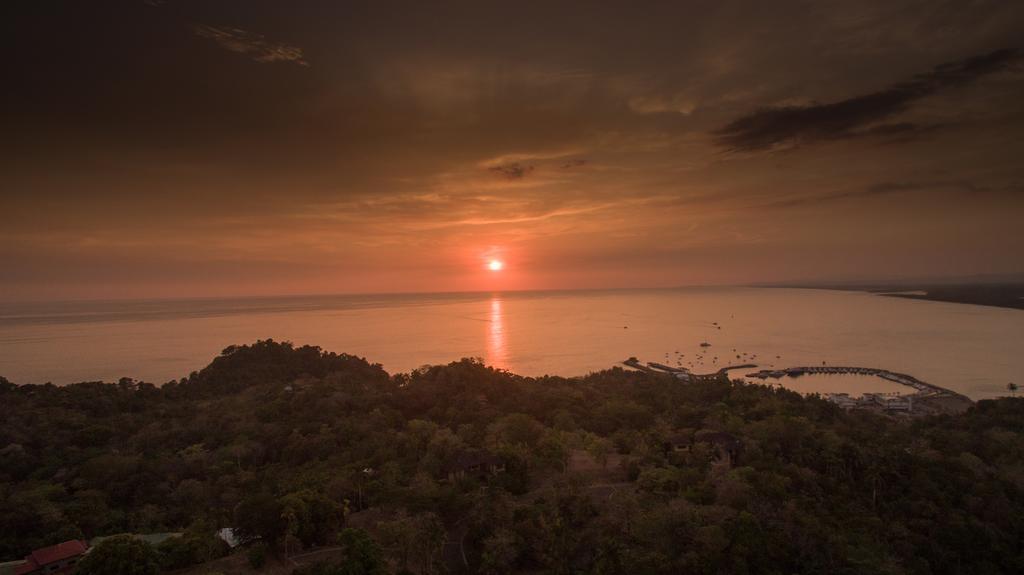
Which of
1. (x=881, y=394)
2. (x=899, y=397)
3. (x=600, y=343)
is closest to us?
(x=899, y=397)

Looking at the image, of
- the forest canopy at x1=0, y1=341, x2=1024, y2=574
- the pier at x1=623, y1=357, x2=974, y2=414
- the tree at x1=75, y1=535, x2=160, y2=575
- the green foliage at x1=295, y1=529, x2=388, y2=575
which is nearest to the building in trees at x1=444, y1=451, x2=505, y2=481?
the forest canopy at x1=0, y1=341, x2=1024, y2=574

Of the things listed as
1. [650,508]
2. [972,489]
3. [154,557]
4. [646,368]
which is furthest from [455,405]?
[646,368]

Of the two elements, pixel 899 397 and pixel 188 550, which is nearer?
pixel 188 550

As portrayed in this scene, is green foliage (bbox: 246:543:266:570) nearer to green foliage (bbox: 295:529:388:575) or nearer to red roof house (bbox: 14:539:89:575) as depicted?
green foliage (bbox: 295:529:388:575)

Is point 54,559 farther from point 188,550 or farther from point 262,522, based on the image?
point 262,522

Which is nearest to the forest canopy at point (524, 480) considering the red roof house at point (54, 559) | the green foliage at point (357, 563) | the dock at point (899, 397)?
Answer: the green foliage at point (357, 563)

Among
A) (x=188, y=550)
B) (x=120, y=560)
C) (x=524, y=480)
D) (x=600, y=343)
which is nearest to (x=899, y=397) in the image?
(x=524, y=480)

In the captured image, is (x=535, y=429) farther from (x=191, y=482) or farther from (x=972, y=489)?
(x=972, y=489)
